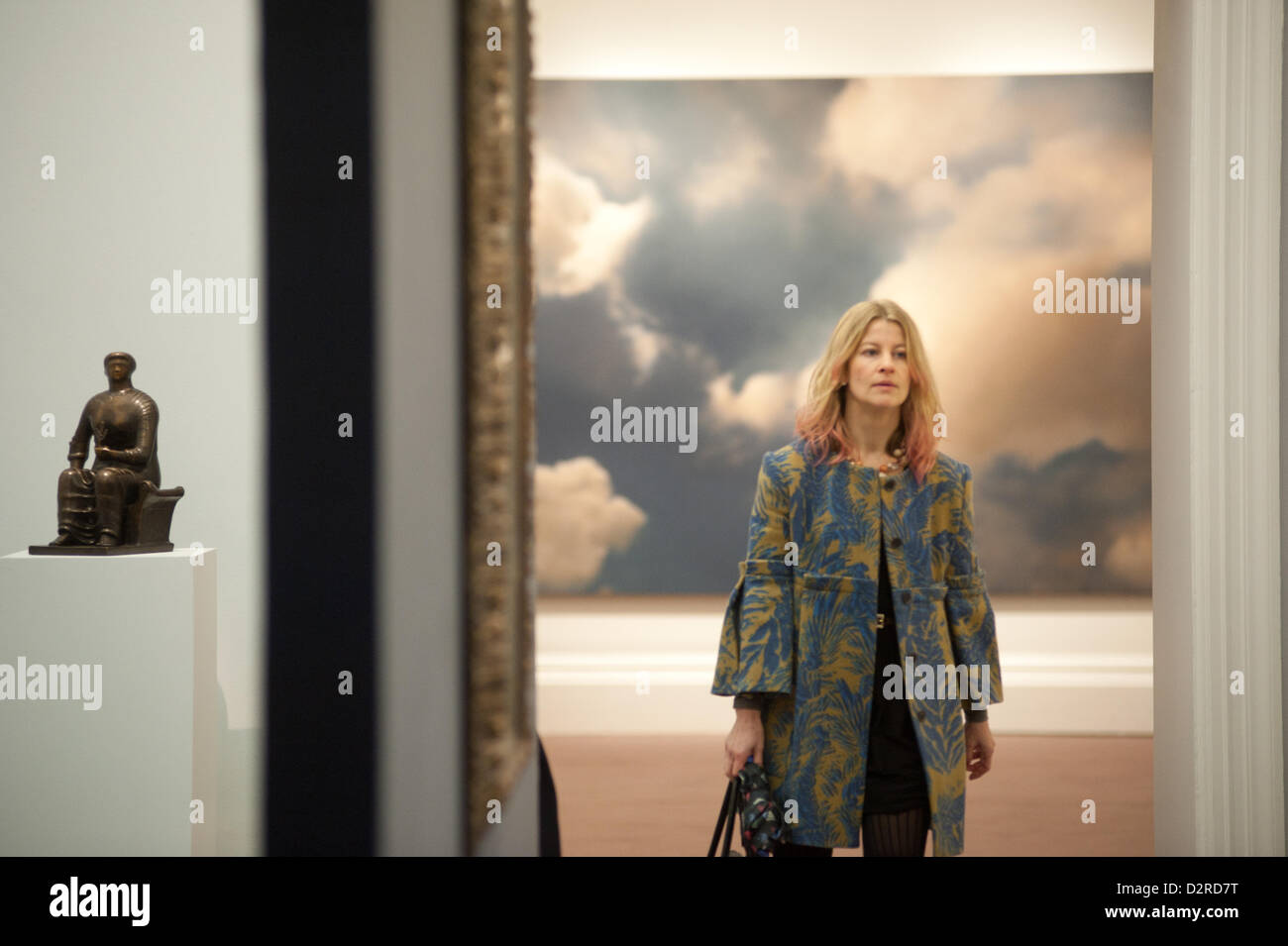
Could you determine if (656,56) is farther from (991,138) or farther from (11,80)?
(11,80)

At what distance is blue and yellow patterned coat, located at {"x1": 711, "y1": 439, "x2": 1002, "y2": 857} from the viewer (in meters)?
2.25

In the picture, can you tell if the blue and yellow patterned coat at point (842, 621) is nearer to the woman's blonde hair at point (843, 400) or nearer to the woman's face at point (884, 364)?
the woman's blonde hair at point (843, 400)

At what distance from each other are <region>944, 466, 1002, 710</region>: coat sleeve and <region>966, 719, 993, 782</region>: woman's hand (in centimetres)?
7

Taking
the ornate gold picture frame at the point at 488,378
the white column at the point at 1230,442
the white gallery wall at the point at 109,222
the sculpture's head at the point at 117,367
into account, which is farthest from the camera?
the ornate gold picture frame at the point at 488,378

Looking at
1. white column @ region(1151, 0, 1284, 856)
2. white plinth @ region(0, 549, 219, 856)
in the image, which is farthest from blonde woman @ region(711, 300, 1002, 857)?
white plinth @ region(0, 549, 219, 856)

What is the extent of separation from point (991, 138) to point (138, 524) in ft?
15.5

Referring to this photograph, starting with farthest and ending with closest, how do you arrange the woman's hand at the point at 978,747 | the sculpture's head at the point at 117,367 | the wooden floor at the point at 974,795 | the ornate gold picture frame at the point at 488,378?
the wooden floor at the point at 974,795 < the ornate gold picture frame at the point at 488,378 < the sculpture's head at the point at 117,367 < the woman's hand at the point at 978,747

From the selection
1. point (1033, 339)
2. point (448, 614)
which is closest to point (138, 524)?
point (448, 614)

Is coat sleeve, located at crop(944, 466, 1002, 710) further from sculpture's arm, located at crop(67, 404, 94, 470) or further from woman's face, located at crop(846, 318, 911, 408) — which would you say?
sculpture's arm, located at crop(67, 404, 94, 470)

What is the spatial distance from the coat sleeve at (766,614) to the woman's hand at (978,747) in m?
0.51

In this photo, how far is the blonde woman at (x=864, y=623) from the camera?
88.7 inches

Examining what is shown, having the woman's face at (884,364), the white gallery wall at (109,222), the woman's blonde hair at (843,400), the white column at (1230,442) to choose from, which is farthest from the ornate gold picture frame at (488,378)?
the white column at (1230,442)

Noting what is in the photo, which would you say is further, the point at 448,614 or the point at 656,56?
the point at 656,56

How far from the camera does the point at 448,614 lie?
303 centimetres
